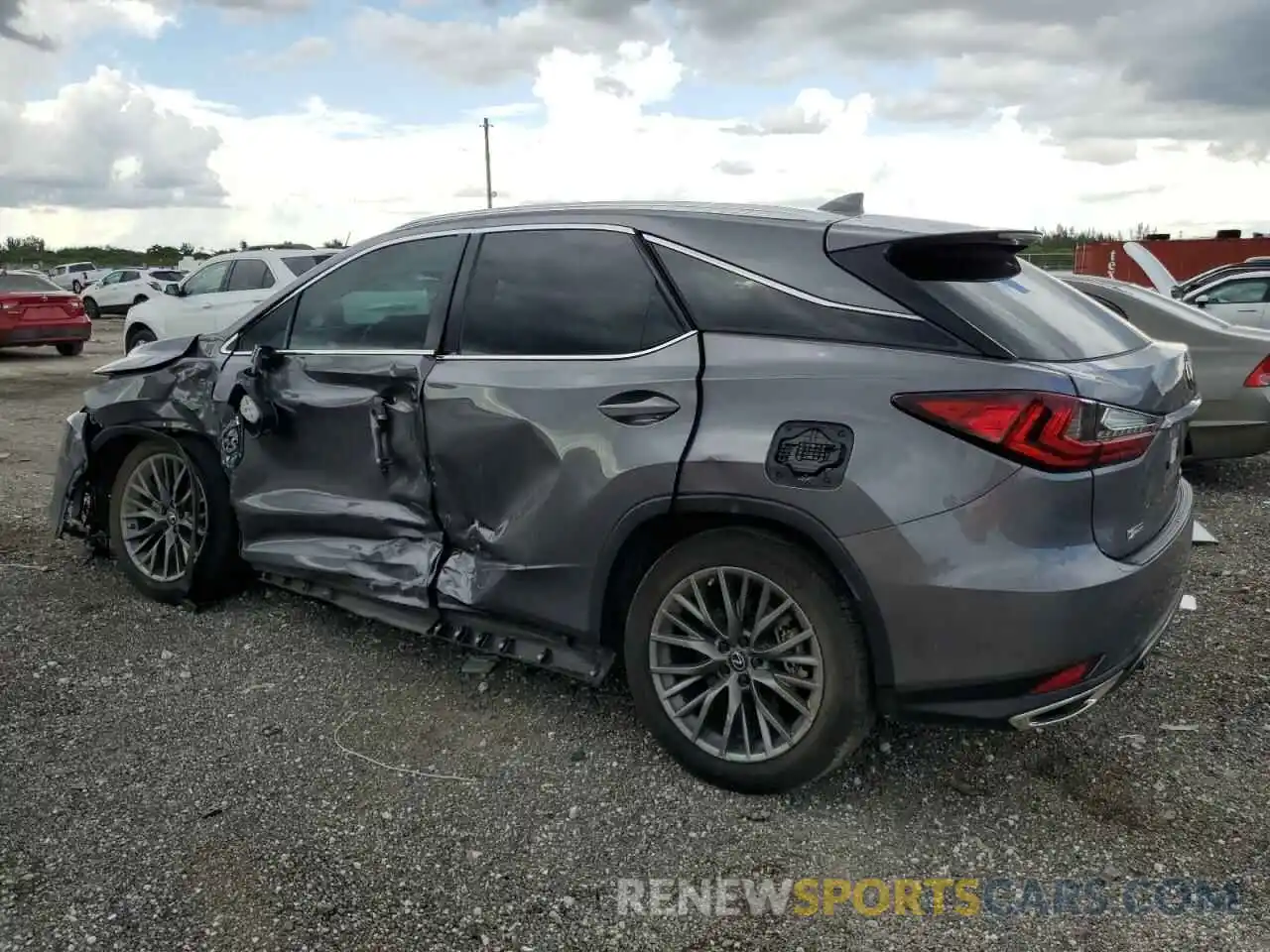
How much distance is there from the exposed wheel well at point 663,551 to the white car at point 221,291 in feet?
33.3

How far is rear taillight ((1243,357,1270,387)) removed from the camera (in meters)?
6.29

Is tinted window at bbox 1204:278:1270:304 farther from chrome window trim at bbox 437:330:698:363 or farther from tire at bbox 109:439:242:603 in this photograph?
tire at bbox 109:439:242:603

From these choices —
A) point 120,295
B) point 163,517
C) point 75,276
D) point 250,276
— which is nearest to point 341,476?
point 163,517

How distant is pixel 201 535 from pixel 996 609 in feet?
11.1

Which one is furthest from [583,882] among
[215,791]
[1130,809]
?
[1130,809]

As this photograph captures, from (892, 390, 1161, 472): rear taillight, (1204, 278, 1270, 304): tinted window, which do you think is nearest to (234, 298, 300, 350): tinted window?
(892, 390, 1161, 472): rear taillight

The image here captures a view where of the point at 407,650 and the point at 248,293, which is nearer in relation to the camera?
the point at 407,650

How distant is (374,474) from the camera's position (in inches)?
151

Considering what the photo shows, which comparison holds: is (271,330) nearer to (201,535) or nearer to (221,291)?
(201,535)

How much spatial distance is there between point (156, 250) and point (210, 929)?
78.6 meters

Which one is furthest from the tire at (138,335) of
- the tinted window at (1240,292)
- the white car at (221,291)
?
the tinted window at (1240,292)

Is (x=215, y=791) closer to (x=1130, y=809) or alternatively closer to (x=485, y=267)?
(x=485, y=267)

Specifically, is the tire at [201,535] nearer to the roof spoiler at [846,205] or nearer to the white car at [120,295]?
the roof spoiler at [846,205]

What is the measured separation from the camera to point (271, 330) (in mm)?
4234
